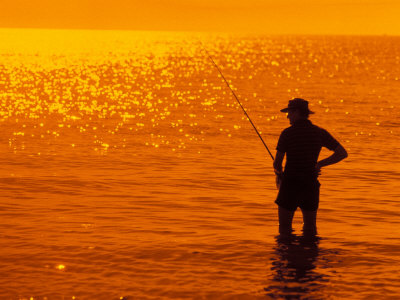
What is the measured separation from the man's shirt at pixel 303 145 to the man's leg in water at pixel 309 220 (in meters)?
0.52

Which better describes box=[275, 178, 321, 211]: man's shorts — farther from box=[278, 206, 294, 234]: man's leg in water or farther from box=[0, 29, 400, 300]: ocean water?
box=[0, 29, 400, 300]: ocean water

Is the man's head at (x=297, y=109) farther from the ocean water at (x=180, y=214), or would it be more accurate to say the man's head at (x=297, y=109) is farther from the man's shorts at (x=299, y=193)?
the ocean water at (x=180, y=214)

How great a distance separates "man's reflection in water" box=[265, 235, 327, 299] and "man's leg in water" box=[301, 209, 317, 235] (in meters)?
0.32

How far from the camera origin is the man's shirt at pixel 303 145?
909 centimetres

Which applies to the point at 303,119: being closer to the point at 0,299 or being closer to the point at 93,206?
the point at 0,299

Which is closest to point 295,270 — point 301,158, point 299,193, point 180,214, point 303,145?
point 299,193

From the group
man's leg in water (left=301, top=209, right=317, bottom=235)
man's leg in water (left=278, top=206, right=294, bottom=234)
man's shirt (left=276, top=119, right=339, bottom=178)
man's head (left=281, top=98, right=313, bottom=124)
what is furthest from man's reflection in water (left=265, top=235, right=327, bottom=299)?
man's head (left=281, top=98, right=313, bottom=124)

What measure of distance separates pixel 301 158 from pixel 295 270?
→ 1.39 m

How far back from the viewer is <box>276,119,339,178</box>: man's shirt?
9.09 metres

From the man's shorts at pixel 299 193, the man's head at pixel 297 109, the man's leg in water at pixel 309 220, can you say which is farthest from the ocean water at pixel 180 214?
the man's head at pixel 297 109

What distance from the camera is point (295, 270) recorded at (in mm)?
9539

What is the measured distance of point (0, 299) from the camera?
27.3 feet

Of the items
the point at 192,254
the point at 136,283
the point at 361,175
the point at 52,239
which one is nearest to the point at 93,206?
the point at 52,239

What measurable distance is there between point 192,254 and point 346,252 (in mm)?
2060
